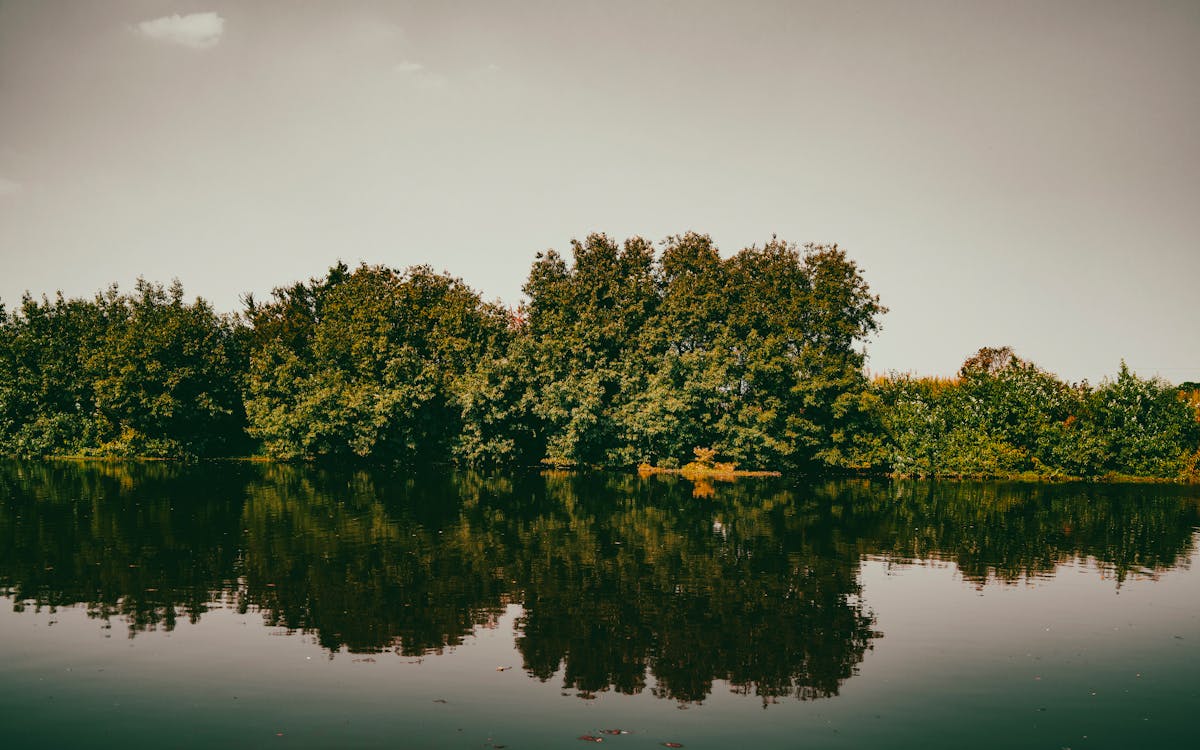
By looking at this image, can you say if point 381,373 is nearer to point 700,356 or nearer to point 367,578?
point 700,356

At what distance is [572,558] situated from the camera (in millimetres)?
25094

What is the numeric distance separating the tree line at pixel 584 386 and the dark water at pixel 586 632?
2939cm

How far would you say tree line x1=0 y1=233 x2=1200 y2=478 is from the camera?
61.8 metres

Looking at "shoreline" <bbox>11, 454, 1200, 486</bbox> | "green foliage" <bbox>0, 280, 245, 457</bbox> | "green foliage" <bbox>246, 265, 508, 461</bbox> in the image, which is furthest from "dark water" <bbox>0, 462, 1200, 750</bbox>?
"green foliage" <bbox>0, 280, 245, 457</bbox>

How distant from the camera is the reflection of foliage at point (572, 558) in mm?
16141

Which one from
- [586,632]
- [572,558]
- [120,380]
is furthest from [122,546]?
[120,380]

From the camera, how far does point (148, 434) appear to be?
243 ft

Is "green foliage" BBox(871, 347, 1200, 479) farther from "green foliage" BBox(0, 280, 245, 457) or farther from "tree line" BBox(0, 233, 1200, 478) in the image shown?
"green foliage" BBox(0, 280, 245, 457)

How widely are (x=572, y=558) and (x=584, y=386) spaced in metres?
43.1

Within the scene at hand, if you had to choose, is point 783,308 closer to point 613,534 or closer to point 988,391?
point 988,391

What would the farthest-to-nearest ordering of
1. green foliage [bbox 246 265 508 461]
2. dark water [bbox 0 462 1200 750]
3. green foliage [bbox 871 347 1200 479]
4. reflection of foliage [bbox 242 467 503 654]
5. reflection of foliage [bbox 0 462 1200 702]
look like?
1. green foliage [bbox 246 265 508 461]
2. green foliage [bbox 871 347 1200 479]
3. reflection of foliage [bbox 242 467 503 654]
4. reflection of foliage [bbox 0 462 1200 702]
5. dark water [bbox 0 462 1200 750]

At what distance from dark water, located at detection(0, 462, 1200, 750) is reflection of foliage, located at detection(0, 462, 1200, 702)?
0.41 feet

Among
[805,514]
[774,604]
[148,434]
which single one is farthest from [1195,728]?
[148,434]

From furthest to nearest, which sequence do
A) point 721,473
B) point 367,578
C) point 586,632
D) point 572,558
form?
1. point 721,473
2. point 572,558
3. point 367,578
4. point 586,632
